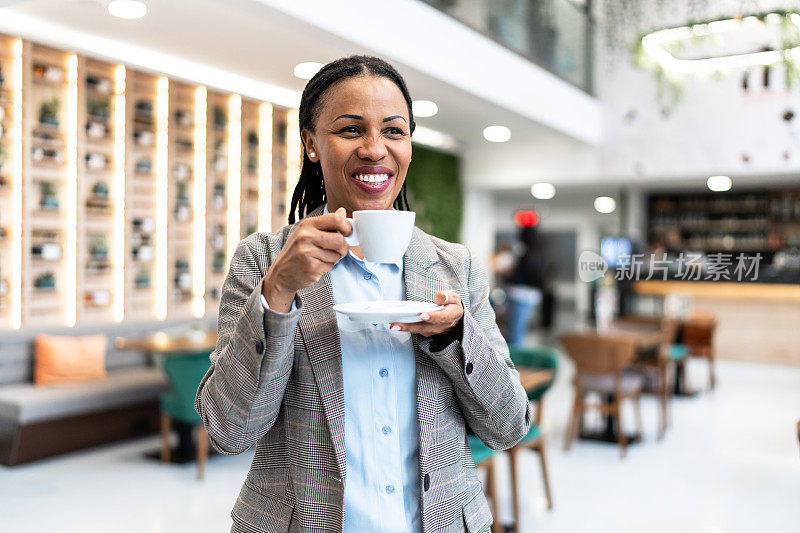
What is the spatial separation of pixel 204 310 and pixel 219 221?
929 mm

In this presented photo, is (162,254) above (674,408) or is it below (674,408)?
above

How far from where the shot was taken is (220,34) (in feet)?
15.5

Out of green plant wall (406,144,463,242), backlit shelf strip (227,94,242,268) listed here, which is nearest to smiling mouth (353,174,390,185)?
backlit shelf strip (227,94,242,268)

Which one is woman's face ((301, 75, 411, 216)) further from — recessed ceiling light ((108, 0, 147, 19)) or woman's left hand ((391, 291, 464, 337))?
recessed ceiling light ((108, 0, 147, 19))

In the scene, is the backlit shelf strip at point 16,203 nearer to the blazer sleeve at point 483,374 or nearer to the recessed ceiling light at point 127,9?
the recessed ceiling light at point 127,9

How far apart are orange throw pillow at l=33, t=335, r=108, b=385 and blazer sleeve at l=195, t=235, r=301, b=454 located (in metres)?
4.85

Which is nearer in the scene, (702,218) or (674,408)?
(674,408)

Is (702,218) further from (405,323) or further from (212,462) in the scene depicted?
(405,323)

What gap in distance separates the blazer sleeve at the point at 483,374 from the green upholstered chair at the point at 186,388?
11.6 ft

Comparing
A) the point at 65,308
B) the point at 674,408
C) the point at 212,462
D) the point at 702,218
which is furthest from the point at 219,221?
the point at 702,218

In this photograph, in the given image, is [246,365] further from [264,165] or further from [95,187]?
[264,165]

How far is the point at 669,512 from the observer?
13.2 ft

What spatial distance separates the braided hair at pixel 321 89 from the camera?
40.6 inches

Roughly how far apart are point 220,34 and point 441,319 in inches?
170
